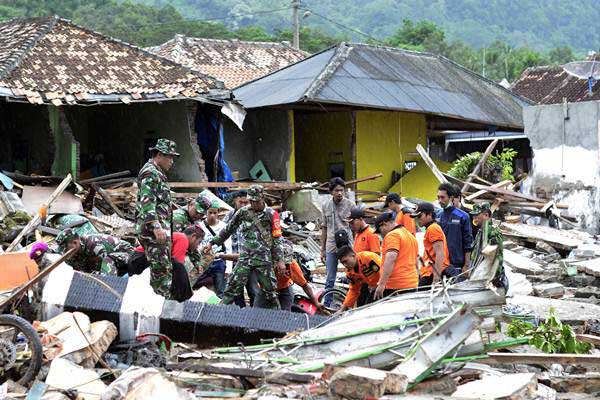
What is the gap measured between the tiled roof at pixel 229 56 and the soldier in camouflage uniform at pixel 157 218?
68.6 feet

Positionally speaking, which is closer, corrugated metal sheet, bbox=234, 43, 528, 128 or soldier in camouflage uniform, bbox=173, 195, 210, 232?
soldier in camouflage uniform, bbox=173, 195, 210, 232

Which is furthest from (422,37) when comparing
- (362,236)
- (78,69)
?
(362,236)

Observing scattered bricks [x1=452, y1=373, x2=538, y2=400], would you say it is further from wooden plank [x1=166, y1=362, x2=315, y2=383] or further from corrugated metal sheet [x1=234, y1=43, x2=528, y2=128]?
corrugated metal sheet [x1=234, y1=43, x2=528, y2=128]

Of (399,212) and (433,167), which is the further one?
(433,167)

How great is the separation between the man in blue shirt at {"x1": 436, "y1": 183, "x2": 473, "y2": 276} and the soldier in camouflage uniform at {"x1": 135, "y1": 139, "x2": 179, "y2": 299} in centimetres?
314

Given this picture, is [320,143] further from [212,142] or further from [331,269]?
[331,269]

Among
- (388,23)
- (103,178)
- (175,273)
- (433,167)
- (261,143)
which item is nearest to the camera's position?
(175,273)

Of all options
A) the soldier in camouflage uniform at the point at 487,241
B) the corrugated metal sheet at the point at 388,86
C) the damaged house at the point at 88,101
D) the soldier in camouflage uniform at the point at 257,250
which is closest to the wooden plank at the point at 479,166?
the corrugated metal sheet at the point at 388,86

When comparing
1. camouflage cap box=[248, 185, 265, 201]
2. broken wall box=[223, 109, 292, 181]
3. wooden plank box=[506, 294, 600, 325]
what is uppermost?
broken wall box=[223, 109, 292, 181]

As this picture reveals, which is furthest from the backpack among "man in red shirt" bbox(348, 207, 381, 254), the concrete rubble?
the concrete rubble

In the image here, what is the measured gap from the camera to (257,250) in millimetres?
9867

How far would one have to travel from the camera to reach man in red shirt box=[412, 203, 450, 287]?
380 inches

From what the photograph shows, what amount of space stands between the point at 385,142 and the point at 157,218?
15.3m

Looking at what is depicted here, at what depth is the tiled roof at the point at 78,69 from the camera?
659 inches
